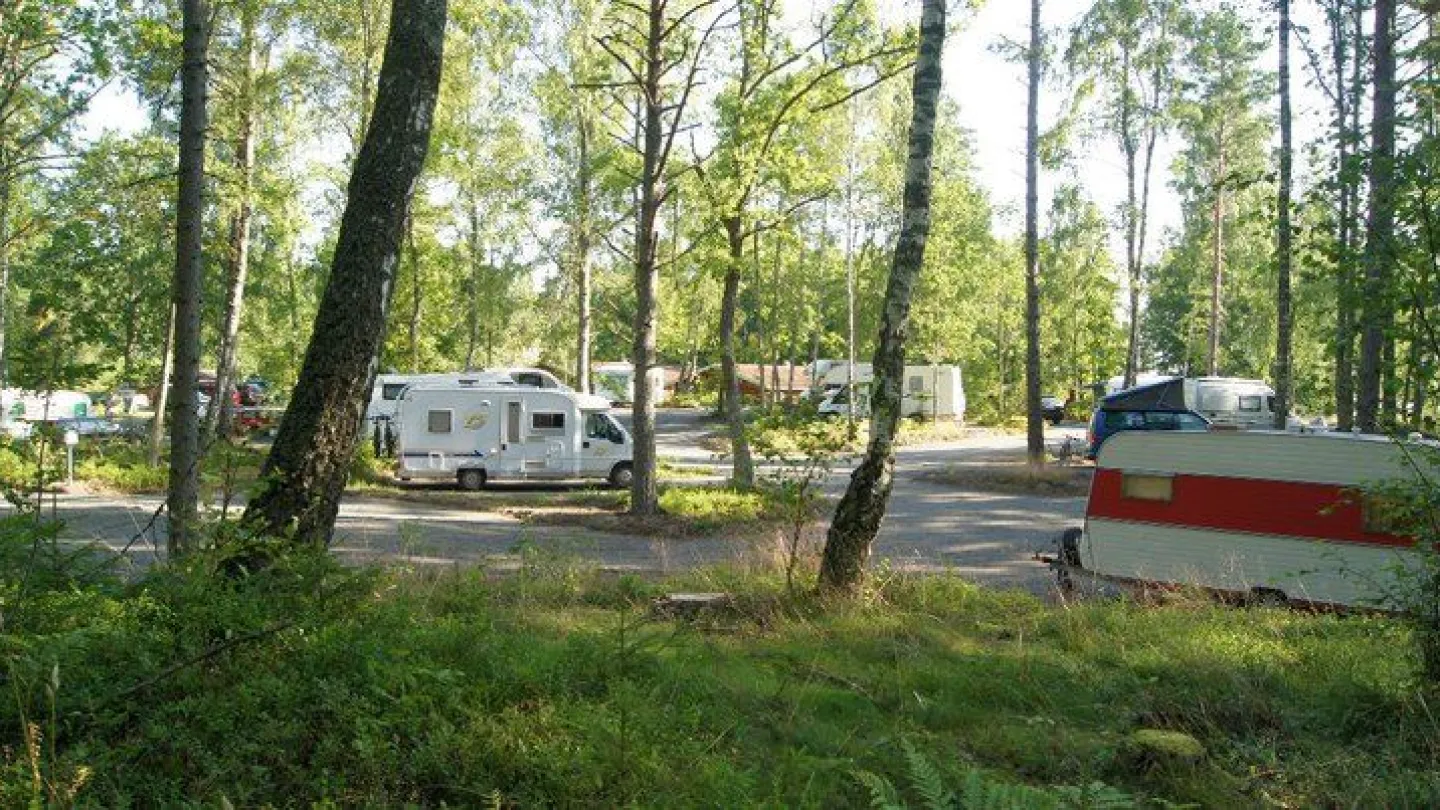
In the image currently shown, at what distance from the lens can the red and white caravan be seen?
8.84m

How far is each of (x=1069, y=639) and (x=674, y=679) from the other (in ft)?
11.9

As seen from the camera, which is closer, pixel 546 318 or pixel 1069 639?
pixel 1069 639

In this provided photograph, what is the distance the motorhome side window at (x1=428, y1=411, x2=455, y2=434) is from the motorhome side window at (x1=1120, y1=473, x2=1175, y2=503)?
15.8 metres

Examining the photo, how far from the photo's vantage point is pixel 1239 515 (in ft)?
30.7

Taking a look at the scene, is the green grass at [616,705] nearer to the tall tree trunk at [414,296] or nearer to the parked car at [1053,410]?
the tall tree trunk at [414,296]

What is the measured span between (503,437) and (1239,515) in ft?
54.0

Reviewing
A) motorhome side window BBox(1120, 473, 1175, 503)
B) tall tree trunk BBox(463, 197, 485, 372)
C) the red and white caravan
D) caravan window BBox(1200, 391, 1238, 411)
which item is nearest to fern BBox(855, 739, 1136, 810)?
the red and white caravan

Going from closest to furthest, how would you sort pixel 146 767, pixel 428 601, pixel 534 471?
pixel 146 767 < pixel 428 601 < pixel 534 471

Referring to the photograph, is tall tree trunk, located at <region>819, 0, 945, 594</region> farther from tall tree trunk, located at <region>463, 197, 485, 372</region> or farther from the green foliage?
tall tree trunk, located at <region>463, 197, 485, 372</region>

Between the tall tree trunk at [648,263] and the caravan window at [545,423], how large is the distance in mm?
6291

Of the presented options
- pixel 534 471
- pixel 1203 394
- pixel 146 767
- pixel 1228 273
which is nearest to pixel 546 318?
pixel 534 471

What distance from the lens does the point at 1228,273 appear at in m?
48.6

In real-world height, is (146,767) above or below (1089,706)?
above

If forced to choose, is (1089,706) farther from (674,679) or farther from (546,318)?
(546,318)
